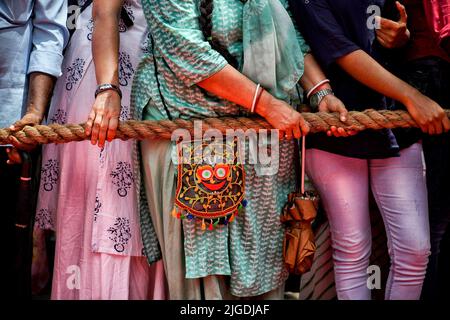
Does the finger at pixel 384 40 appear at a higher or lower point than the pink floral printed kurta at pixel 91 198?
higher

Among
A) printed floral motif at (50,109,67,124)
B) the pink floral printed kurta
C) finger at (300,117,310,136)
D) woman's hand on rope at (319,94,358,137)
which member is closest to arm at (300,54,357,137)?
woman's hand on rope at (319,94,358,137)

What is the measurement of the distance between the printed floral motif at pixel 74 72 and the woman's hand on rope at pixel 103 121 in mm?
494

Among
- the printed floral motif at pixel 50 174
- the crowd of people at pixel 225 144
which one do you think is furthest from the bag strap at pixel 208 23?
the printed floral motif at pixel 50 174

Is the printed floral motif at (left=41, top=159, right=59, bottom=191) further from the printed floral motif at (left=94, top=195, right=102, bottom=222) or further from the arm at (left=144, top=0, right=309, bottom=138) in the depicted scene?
the arm at (left=144, top=0, right=309, bottom=138)

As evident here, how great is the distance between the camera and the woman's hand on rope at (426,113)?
2.34m

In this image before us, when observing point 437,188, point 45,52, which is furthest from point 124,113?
point 437,188

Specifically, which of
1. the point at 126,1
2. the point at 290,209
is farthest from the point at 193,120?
the point at 126,1

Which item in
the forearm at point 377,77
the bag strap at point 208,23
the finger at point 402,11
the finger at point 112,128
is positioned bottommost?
the finger at point 112,128

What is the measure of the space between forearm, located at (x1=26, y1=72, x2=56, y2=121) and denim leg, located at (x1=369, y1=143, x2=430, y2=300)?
1348 millimetres

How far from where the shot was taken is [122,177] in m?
2.57

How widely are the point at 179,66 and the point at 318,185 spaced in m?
0.76

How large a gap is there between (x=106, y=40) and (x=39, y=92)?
17.0 inches

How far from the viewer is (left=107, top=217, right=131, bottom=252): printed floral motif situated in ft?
8.24

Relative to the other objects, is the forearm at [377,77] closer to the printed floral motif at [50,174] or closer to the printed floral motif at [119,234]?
the printed floral motif at [119,234]
